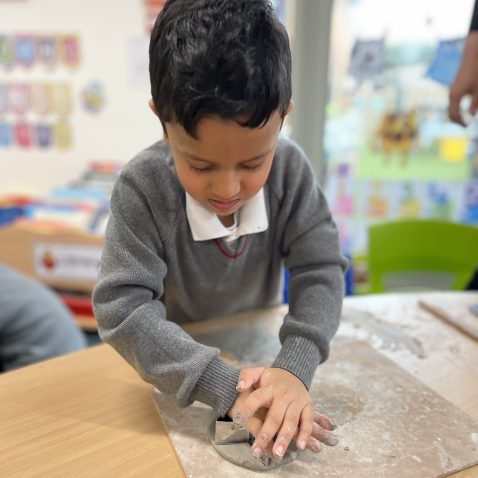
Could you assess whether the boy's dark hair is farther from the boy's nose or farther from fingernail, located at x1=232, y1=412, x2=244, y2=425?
fingernail, located at x1=232, y1=412, x2=244, y2=425

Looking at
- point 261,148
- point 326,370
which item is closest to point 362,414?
point 326,370

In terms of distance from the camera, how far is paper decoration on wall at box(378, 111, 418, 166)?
1768mm

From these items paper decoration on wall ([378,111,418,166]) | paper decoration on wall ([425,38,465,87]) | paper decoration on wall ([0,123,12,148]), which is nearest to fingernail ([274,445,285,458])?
paper decoration on wall ([425,38,465,87])

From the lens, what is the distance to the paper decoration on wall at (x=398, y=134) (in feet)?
5.80

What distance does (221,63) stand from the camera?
0.51m

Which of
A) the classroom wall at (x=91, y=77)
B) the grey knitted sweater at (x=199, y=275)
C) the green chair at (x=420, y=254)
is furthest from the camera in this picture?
the classroom wall at (x=91, y=77)

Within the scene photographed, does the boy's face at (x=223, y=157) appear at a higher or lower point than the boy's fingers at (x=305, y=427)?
higher

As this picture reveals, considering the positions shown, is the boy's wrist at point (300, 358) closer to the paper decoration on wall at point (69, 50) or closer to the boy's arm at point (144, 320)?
the boy's arm at point (144, 320)

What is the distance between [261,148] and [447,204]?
1471mm

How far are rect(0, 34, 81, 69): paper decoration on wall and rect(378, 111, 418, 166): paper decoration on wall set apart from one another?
1.24 m

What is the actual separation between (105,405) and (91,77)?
175cm

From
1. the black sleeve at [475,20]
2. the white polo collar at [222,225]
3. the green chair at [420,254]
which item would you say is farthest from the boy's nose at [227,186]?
the green chair at [420,254]

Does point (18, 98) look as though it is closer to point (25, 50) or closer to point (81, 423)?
point (25, 50)

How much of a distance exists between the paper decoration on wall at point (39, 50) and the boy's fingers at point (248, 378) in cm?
185
